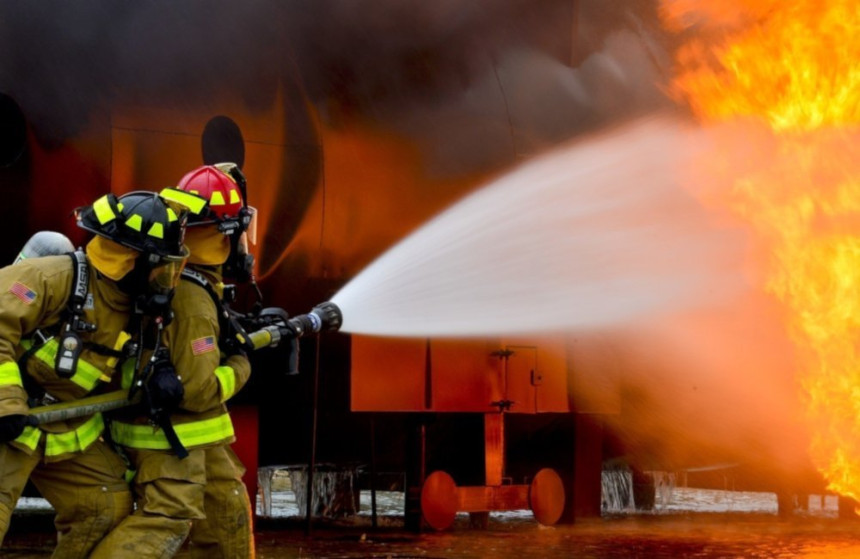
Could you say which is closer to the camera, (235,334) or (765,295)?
(235,334)

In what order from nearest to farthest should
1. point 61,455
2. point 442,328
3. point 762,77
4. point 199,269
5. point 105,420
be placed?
point 61,455, point 105,420, point 199,269, point 442,328, point 762,77

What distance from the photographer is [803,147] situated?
10.1m

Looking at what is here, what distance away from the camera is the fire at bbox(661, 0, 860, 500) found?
9852mm

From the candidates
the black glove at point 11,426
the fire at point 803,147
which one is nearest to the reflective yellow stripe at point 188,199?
the black glove at point 11,426

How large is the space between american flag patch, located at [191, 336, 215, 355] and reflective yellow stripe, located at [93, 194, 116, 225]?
58 cm

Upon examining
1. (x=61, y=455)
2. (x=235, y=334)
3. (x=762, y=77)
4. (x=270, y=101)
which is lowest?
(x=61, y=455)

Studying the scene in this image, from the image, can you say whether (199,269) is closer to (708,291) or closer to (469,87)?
(469,87)

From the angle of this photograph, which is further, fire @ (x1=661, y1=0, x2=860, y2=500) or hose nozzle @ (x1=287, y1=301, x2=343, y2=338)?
fire @ (x1=661, y1=0, x2=860, y2=500)

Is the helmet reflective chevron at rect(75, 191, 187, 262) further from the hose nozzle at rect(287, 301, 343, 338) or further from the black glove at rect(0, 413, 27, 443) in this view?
the hose nozzle at rect(287, 301, 343, 338)

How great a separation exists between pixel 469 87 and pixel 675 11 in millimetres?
2271

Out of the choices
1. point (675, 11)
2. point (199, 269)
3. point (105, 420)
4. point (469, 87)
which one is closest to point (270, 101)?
point (469, 87)

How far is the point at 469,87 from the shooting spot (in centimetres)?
872

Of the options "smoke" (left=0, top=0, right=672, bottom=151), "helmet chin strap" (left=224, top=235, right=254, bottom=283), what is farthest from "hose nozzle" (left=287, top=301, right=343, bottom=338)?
"smoke" (left=0, top=0, right=672, bottom=151)

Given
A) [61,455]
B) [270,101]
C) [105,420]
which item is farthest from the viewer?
[270,101]
